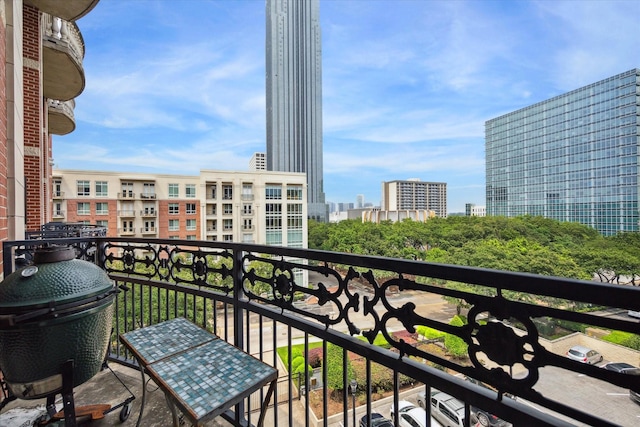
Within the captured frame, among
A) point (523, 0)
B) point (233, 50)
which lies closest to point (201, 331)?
point (233, 50)

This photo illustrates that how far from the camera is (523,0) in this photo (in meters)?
41.5

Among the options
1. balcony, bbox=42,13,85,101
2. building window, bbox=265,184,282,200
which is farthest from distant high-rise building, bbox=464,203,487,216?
balcony, bbox=42,13,85,101

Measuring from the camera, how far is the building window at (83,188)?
23294 mm

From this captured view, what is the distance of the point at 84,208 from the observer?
933 inches

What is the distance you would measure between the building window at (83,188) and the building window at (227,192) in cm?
1057

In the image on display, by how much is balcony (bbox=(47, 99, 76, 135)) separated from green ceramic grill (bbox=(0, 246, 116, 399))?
10396mm

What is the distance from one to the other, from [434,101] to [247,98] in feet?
167

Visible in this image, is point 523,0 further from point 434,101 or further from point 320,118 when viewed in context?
point 320,118

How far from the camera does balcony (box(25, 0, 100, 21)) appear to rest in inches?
187

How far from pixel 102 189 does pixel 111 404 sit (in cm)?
2774

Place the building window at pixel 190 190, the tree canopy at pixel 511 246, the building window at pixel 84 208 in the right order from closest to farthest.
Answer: the tree canopy at pixel 511 246, the building window at pixel 84 208, the building window at pixel 190 190

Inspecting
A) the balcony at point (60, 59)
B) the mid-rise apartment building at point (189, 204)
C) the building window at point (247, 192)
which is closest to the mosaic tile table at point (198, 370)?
the balcony at point (60, 59)

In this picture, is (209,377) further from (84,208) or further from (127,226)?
(84,208)

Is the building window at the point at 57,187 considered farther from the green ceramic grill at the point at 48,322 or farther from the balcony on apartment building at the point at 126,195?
the green ceramic grill at the point at 48,322
